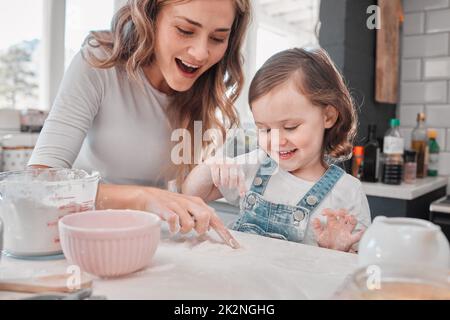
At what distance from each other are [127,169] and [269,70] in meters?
0.44

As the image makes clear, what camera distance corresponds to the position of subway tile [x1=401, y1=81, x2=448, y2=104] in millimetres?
1795

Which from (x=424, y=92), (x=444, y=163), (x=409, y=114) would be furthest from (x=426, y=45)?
(x=444, y=163)

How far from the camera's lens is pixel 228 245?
645 mm

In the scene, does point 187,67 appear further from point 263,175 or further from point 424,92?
point 424,92

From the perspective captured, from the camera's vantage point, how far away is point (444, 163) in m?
1.78

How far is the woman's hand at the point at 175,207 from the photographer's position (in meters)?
0.65

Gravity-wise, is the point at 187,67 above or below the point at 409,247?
above

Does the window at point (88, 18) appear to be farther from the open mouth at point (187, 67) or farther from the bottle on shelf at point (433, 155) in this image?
the bottle on shelf at point (433, 155)

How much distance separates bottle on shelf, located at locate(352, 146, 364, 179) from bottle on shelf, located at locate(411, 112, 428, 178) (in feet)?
1.36

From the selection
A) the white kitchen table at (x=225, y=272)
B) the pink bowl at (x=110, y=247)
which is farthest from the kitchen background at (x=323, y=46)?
the pink bowl at (x=110, y=247)

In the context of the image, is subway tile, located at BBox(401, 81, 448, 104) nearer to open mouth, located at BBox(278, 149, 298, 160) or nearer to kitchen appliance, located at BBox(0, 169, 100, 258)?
open mouth, located at BBox(278, 149, 298, 160)

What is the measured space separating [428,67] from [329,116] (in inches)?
44.4

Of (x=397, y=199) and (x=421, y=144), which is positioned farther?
(x=421, y=144)
